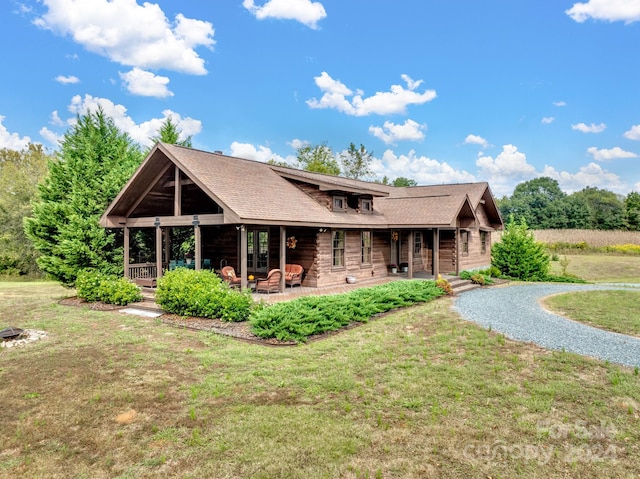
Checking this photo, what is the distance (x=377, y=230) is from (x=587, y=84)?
17.1m

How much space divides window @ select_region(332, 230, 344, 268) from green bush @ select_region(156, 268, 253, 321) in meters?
6.00

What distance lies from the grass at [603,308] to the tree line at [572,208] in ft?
112

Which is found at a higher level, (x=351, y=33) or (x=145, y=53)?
(x=351, y=33)

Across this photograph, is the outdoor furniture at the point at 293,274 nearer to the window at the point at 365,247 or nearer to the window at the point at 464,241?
the window at the point at 365,247

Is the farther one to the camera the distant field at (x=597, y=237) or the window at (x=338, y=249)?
the distant field at (x=597, y=237)

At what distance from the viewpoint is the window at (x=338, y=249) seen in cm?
1600

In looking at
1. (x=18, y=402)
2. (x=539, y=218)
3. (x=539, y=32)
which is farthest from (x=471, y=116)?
(x=539, y=218)

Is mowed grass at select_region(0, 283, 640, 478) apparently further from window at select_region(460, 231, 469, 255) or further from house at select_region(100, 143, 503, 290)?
window at select_region(460, 231, 469, 255)

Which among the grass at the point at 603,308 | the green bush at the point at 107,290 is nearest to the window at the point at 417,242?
the grass at the point at 603,308

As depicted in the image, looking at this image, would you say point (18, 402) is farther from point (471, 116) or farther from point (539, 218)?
point (539, 218)

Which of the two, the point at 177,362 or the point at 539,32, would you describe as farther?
the point at 539,32

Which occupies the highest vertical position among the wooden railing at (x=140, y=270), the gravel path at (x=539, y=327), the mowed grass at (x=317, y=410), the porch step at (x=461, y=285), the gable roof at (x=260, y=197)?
the gable roof at (x=260, y=197)

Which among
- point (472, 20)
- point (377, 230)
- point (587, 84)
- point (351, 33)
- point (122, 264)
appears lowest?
point (122, 264)

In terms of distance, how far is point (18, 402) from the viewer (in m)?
5.55
